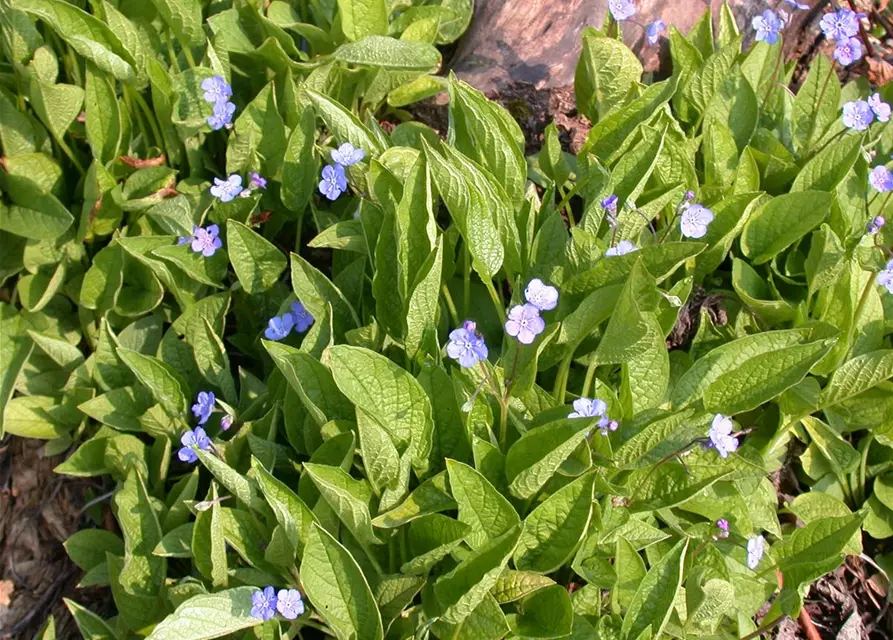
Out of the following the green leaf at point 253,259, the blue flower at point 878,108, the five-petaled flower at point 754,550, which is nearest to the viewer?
the five-petaled flower at point 754,550

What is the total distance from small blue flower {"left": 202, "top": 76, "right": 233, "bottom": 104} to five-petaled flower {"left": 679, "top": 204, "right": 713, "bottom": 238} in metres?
1.56

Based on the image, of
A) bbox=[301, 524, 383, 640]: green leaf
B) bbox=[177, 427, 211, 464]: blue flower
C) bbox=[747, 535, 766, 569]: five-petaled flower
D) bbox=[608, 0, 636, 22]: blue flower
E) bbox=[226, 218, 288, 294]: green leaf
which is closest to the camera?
bbox=[301, 524, 383, 640]: green leaf

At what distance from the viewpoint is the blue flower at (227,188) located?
3.01 m

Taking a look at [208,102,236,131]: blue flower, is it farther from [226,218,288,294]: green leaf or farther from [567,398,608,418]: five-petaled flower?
[567,398,608,418]: five-petaled flower

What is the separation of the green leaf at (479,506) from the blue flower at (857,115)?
1.78 metres

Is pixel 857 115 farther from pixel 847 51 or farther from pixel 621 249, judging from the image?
pixel 621 249

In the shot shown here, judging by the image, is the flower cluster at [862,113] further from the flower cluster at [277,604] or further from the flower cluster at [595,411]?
the flower cluster at [277,604]

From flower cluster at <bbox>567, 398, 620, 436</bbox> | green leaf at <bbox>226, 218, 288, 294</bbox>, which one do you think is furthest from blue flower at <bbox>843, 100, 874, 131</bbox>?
green leaf at <bbox>226, 218, 288, 294</bbox>

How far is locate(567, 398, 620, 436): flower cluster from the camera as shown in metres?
2.39

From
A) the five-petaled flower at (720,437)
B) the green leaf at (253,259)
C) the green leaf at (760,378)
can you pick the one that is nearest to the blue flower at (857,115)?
the green leaf at (760,378)

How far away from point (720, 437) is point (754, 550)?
364 millimetres

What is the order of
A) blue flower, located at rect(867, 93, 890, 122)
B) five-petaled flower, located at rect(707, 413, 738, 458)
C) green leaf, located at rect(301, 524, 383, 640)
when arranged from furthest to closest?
1. blue flower, located at rect(867, 93, 890, 122)
2. five-petaled flower, located at rect(707, 413, 738, 458)
3. green leaf, located at rect(301, 524, 383, 640)

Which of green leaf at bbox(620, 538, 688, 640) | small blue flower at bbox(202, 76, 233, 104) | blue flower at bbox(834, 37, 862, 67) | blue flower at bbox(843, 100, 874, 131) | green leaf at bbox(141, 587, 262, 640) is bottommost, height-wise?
green leaf at bbox(141, 587, 262, 640)

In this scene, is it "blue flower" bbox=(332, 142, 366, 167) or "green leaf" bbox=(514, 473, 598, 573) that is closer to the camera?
"green leaf" bbox=(514, 473, 598, 573)
